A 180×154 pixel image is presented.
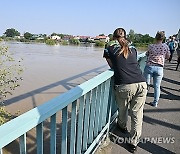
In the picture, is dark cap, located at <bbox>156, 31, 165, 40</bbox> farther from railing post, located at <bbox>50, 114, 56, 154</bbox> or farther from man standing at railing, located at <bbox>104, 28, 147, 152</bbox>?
railing post, located at <bbox>50, 114, 56, 154</bbox>

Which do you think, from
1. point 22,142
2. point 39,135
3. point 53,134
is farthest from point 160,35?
point 22,142

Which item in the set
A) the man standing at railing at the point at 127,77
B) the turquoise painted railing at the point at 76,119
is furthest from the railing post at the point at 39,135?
the man standing at railing at the point at 127,77

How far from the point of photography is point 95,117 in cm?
257

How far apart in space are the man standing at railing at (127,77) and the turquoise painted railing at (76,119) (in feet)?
0.53

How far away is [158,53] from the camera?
4164 mm

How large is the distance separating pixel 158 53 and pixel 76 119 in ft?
9.18

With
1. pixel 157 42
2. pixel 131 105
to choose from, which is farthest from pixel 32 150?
pixel 157 42

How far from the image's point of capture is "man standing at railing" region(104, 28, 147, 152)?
257 centimetres

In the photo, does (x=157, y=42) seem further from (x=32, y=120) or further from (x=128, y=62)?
(x=32, y=120)

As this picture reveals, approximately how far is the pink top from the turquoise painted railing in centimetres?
151

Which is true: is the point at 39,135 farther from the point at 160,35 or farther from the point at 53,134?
the point at 160,35

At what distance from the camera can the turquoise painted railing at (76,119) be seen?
1101 millimetres

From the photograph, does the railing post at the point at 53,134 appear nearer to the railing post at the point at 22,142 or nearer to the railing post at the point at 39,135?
the railing post at the point at 39,135

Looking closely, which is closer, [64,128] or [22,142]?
[22,142]
